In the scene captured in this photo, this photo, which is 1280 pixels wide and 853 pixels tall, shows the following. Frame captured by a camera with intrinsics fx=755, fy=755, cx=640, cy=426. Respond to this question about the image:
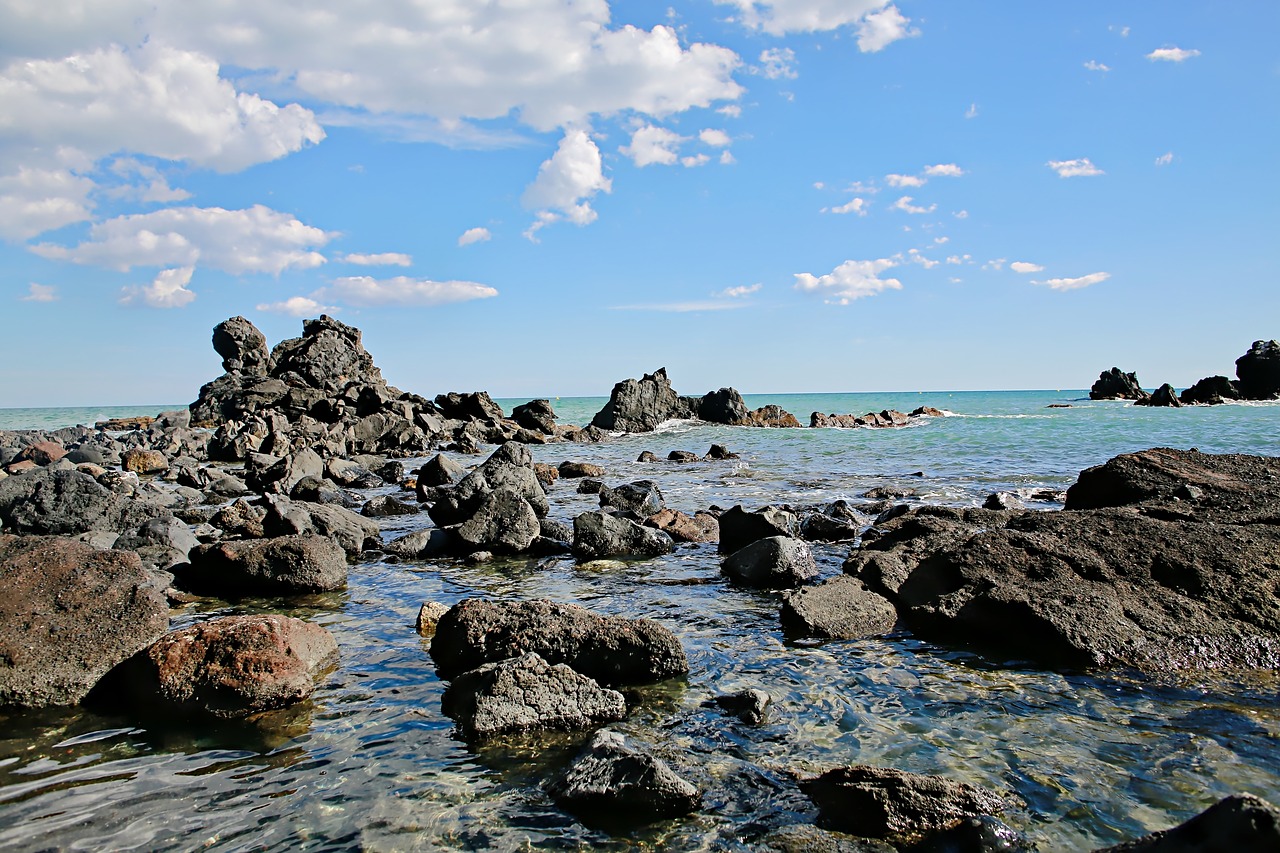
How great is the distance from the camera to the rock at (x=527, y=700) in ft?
17.1

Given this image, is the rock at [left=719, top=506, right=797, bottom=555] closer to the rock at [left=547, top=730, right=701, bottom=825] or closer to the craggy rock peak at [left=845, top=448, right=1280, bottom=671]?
the craggy rock peak at [left=845, top=448, right=1280, bottom=671]

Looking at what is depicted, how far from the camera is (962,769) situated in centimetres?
470

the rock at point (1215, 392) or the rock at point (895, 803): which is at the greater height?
the rock at point (1215, 392)

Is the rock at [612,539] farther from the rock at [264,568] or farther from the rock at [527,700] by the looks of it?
the rock at [527,700]

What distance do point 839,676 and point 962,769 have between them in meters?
1.68

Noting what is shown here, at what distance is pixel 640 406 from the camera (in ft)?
Answer: 187

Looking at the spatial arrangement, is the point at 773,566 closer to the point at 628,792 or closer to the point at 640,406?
the point at 628,792

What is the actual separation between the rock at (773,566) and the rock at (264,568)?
5.32m

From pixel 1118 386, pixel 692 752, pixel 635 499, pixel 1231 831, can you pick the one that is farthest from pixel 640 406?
pixel 1118 386

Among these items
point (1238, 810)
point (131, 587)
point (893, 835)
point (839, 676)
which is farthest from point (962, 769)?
point (131, 587)

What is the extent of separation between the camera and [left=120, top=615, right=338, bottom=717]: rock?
553cm

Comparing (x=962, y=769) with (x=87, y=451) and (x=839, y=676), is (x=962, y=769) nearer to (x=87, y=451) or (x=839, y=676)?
(x=839, y=676)

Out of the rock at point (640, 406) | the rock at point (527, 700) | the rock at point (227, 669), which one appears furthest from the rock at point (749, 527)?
the rock at point (640, 406)

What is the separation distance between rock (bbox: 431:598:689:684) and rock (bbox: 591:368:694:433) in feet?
157
